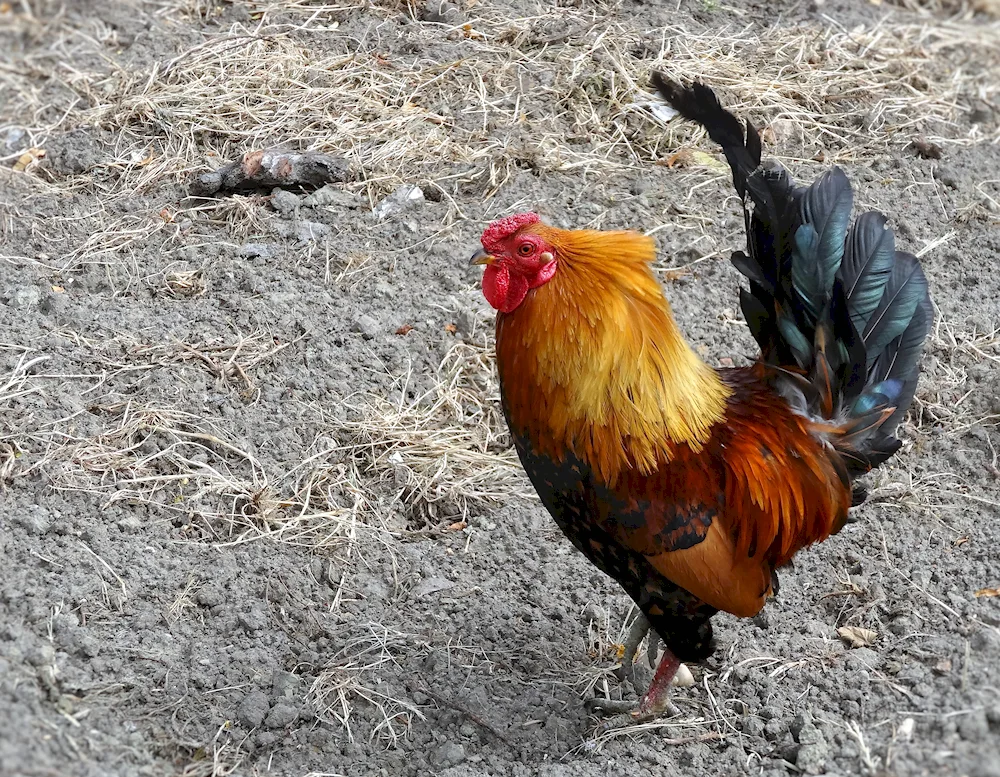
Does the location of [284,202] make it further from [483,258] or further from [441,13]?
[483,258]

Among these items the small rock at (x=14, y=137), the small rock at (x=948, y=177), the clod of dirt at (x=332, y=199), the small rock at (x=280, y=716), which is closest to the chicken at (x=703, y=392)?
the small rock at (x=280, y=716)

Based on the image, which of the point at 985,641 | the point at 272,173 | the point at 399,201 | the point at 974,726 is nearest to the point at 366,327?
the point at 399,201

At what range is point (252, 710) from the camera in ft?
11.4

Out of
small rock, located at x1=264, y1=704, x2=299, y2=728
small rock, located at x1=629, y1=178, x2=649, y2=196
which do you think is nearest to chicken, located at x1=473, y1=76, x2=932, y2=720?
small rock, located at x1=264, y1=704, x2=299, y2=728

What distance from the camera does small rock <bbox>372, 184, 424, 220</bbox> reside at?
558cm

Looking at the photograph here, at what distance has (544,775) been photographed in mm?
3389

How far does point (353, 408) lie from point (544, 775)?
1.99 metres

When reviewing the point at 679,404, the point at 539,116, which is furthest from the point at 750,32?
the point at 679,404

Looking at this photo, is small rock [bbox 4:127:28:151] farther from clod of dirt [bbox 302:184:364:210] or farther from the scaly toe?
the scaly toe

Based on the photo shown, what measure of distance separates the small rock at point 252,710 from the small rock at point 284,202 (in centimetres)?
288

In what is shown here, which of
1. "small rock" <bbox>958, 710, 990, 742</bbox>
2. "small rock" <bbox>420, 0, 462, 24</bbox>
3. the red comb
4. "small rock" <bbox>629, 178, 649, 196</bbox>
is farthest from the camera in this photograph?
"small rock" <bbox>420, 0, 462, 24</bbox>

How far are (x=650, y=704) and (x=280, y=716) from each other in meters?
1.35

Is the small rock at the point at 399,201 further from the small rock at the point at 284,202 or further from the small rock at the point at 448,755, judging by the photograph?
the small rock at the point at 448,755

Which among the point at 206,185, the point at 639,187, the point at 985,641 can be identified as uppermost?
the point at 639,187
